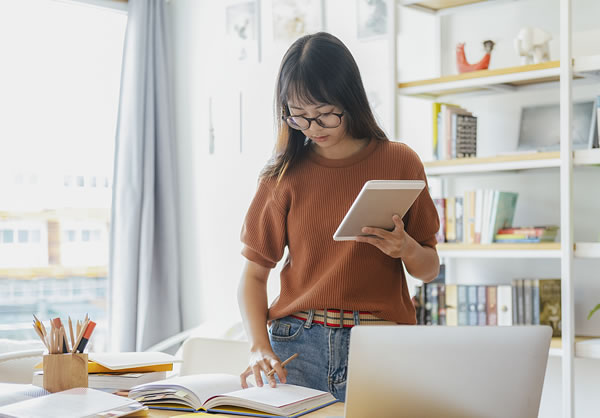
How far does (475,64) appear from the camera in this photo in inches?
108

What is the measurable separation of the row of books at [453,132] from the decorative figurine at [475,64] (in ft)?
0.48

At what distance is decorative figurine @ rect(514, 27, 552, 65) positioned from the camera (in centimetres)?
262

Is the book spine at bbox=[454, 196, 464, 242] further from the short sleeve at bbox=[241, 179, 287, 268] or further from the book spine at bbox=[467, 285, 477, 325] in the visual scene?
the short sleeve at bbox=[241, 179, 287, 268]

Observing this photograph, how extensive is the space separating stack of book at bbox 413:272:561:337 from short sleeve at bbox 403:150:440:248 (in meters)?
1.04

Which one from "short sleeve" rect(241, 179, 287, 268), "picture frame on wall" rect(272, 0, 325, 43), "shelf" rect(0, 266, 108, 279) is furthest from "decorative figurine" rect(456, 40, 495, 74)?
"shelf" rect(0, 266, 108, 279)

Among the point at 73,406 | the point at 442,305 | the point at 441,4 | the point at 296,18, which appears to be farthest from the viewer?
the point at 296,18

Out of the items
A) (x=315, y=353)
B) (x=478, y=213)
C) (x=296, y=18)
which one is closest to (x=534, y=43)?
(x=478, y=213)

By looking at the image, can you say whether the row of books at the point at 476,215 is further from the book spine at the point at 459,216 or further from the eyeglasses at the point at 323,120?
the eyeglasses at the point at 323,120

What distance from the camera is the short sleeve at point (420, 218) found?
1.66 meters

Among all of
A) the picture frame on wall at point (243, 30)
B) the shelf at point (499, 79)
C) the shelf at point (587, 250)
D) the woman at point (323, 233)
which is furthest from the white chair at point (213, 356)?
the picture frame on wall at point (243, 30)

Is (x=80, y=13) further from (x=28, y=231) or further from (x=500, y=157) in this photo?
(x=500, y=157)

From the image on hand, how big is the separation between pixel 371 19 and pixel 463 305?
1.39m

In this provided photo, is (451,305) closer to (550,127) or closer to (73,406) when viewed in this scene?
(550,127)

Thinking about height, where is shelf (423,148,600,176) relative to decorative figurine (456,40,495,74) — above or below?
below
